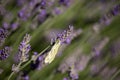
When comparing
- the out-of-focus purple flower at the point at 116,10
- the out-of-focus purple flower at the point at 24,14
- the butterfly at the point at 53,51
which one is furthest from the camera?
the out-of-focus purple flower at the point at 116,10

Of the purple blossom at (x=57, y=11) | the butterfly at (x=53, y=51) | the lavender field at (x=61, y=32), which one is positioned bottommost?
the butterfly at (x=53, y=51)

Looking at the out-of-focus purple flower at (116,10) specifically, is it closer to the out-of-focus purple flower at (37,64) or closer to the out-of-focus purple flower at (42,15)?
the out-of-focus purple flower at (42,15)

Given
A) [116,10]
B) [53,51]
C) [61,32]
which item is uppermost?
[116,10]

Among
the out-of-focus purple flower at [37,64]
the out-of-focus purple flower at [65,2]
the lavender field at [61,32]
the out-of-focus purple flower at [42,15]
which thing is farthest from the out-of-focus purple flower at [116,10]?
the out-of-focus purple flower at [37,64]

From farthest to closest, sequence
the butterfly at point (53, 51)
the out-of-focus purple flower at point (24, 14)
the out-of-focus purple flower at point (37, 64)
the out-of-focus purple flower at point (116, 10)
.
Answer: the out-of-focus purple flower at point (116, 10) < the out-of-focus purple flower at point (24, 14) < the out-of-focus purple flower at point (37, 64) < the butterfly at point (53, 51)

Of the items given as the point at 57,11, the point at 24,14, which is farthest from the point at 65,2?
the point at 24,14

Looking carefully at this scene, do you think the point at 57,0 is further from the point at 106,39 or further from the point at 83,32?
the point at 106,39

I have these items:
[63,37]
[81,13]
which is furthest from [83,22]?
[63,37]

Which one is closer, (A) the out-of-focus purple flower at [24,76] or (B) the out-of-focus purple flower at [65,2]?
(A) the out-of-focus purple flower at [24,76]

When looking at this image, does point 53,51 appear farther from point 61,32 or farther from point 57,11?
point 57,11
